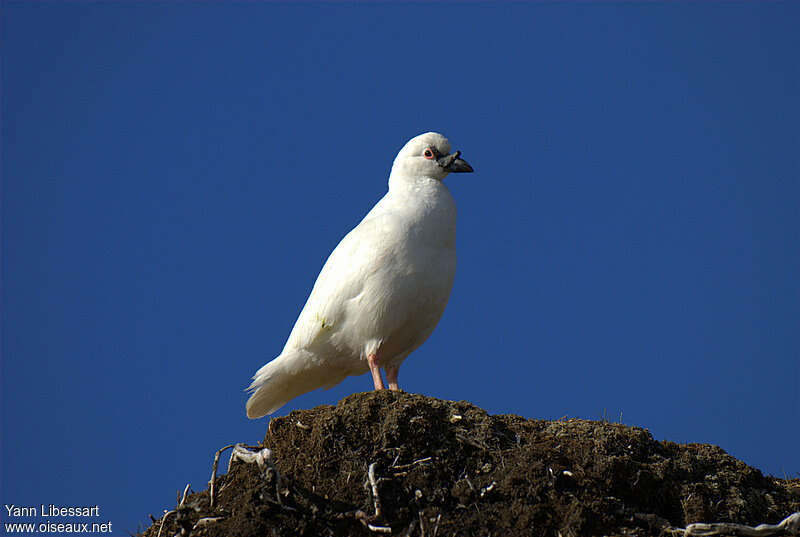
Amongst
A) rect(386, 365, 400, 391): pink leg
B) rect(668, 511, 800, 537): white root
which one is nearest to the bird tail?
rect(386, 365, 400, 391): pink leg

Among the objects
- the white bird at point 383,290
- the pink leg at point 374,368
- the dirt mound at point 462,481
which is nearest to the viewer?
the dirt mound at point 462,481

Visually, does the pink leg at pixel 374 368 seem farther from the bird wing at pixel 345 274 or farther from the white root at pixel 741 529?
the white root at pixel 741 529

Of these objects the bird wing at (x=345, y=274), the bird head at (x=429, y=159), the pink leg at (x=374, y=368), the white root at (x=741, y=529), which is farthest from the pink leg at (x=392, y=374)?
the white root at (x=741, y=529)

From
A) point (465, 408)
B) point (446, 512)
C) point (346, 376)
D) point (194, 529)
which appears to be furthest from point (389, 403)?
point (346, 376)

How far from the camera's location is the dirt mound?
6.31m

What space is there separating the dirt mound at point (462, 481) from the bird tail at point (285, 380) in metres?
2.46

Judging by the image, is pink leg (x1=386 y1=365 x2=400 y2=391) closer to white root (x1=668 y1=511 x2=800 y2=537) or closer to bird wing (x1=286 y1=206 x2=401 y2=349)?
bird wing (x1=286 y1=206 x2=401 y2=349)

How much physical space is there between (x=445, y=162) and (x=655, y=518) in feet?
17.4

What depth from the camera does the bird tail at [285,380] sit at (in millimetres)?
10047

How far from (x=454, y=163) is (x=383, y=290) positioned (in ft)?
6.88

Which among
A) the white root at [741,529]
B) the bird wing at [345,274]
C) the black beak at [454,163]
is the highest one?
the black beak at [454,163]

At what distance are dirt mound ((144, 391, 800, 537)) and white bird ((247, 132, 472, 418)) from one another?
201 cm

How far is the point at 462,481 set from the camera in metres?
6.58

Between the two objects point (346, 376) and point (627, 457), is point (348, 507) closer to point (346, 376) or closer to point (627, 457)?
point (627, 457)
